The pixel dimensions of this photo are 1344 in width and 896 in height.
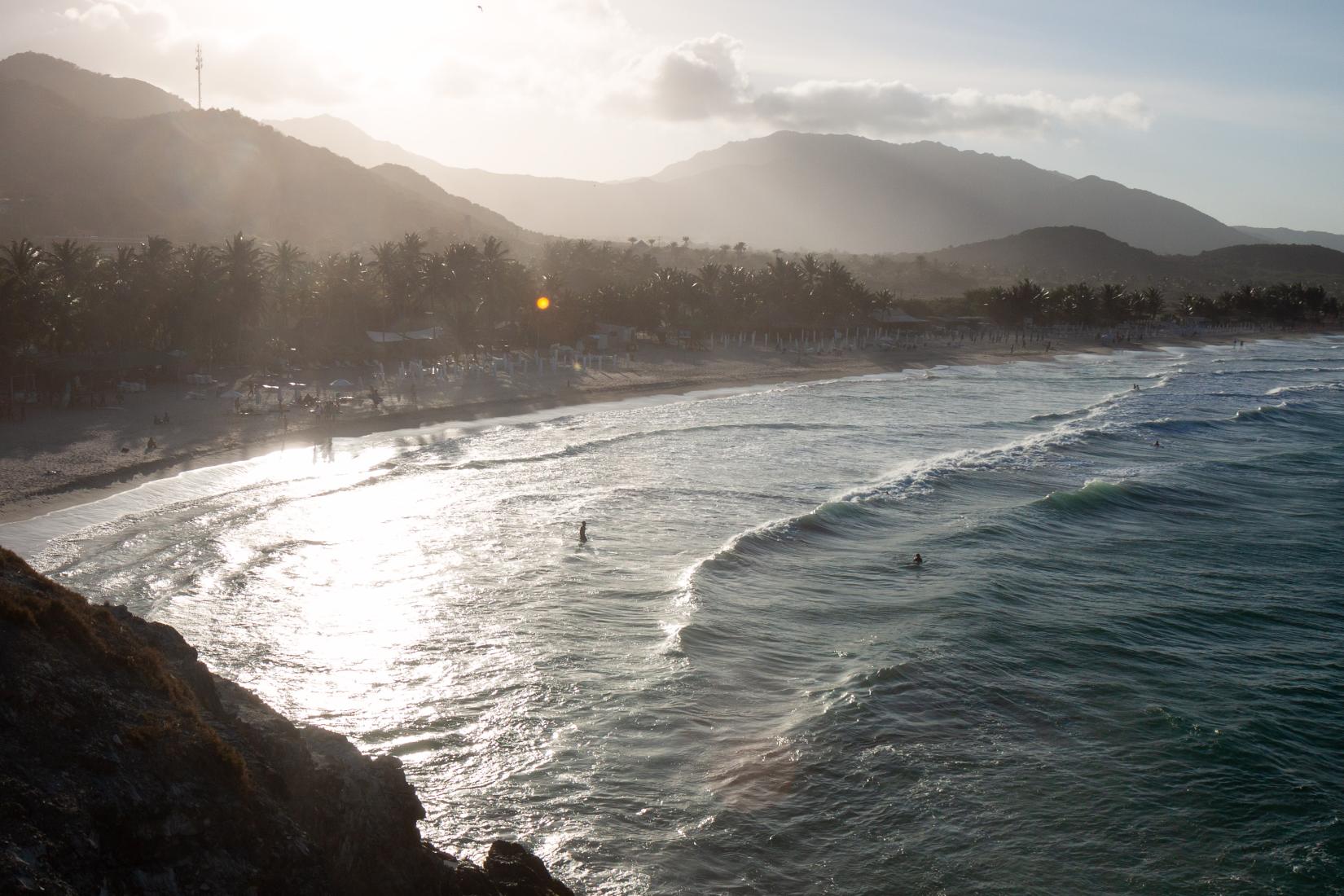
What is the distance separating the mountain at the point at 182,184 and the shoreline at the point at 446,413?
52.1 meters

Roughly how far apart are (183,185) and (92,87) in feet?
262

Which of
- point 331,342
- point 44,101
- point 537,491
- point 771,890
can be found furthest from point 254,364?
point 44,101

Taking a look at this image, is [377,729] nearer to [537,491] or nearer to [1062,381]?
[537,491]

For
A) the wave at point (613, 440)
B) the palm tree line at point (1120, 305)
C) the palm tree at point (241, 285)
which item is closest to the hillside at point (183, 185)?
the palm tree at point (241, 285)

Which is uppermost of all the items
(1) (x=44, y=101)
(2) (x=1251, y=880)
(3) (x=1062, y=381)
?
(1) (x=44, y=101)

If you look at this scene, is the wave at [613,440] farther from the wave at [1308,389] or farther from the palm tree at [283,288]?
the wave at [1308,389]

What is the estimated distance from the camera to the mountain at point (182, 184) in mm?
95375

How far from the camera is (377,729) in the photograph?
466 inches

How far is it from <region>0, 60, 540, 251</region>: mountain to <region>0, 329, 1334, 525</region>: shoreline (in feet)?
171

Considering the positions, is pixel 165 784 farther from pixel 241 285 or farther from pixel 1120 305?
pixel 1120 305

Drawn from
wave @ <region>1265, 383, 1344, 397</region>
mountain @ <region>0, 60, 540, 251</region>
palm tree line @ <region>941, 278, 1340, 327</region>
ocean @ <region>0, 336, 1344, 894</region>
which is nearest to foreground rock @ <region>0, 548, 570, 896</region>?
ocean @ <region>0, 336, 1344, 894</region>

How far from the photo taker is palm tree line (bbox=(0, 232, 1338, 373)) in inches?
1550

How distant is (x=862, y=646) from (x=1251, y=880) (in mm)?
6222

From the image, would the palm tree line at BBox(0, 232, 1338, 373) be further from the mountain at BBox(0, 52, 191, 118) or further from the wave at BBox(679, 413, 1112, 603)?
the mountain at BBox(0, 52, 191, 118)
